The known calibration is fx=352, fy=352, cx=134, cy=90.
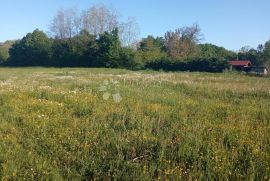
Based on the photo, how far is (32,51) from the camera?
8988 cm

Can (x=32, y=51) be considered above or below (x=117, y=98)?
above

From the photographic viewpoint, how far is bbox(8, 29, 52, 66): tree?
8662cm

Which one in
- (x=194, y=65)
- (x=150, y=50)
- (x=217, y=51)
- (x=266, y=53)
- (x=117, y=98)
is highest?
(x=217, y=51)

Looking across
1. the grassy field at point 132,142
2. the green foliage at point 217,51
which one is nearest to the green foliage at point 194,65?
the grassy field at point 132,142

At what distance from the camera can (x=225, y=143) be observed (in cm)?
828

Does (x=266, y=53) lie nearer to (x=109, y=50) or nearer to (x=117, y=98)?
(x=109, y=50)

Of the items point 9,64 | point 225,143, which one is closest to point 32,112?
point 225,143

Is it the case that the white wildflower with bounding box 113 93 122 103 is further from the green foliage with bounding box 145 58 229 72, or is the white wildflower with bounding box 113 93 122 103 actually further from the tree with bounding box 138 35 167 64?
the tree with bounding box 138 35 167 64

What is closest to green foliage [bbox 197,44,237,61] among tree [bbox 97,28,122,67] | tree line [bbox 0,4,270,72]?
tree line [bbox 0,4,270,72]

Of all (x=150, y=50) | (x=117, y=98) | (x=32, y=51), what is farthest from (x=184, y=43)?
(x=117, y=98)

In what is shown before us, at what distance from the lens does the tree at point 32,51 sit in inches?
3410

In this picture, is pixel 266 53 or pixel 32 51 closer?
pixel 32 51

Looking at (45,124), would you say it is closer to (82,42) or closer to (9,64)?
(82,42)

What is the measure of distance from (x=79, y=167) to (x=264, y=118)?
6576 millimetres
